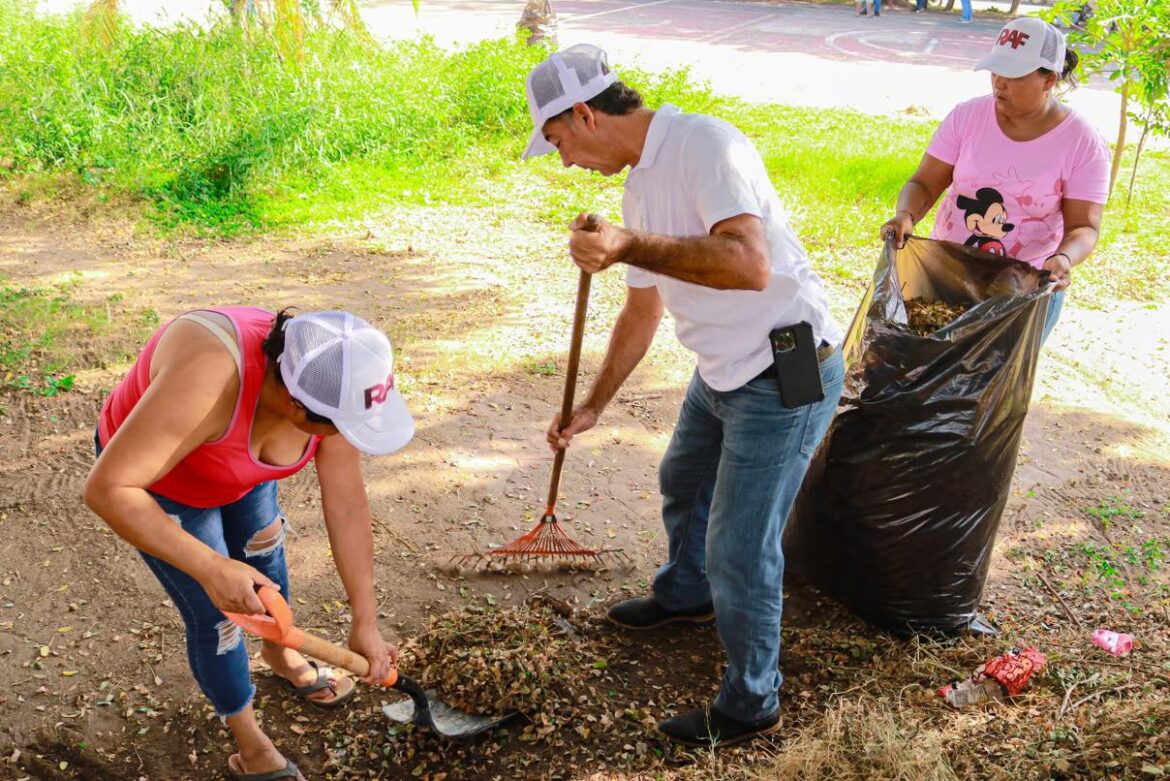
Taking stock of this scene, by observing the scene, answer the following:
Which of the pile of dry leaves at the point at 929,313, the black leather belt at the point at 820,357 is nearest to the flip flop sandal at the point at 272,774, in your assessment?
the black leather belt at the point at 820,357

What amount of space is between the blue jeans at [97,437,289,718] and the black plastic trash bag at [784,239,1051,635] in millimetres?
1601

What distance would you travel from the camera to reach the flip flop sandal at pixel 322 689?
104 inches

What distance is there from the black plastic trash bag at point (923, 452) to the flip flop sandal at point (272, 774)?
164 centimetres

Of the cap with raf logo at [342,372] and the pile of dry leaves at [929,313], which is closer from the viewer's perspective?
the cap with raf logo at [342,372]

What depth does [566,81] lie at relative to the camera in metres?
2.10

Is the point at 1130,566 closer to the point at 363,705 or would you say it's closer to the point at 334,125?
the point at 363,705

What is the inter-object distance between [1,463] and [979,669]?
11.4ft

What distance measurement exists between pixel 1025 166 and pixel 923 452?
1.04 m

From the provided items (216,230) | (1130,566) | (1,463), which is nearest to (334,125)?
(216,230)

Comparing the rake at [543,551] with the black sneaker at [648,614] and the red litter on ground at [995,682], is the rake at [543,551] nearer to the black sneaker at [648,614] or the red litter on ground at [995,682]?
the black sneaker at [648,614]

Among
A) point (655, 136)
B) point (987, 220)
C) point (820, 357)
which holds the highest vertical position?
point (655, 136)

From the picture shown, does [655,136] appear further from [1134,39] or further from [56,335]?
[1134,39]

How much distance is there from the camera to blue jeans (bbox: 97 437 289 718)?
6.81 ft

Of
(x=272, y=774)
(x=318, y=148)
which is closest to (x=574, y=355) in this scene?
(x=272, y=774)
